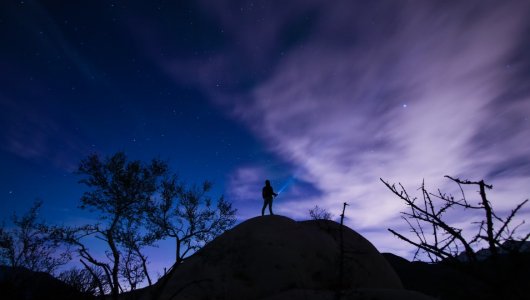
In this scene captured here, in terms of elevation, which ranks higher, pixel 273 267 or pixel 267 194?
pixel 267 194

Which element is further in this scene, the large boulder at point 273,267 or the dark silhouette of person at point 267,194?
the dark silhouette of person at point 267,194

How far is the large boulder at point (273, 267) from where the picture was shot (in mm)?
13266

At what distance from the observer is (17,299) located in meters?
12.5

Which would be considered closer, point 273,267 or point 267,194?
point 273,267

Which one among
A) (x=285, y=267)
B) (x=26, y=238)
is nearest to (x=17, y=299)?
(x=285, y=267)

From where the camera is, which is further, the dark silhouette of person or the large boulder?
the dark silhouette of person

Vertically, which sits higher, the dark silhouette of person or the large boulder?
the dark silhouette of person

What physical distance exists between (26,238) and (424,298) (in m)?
35.5

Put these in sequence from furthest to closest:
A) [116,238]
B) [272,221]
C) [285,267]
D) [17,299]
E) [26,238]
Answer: [26,238] < [116,238] < [272,221] < [285,267] < [17,299]

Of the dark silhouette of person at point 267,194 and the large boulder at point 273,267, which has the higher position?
the dark silhouette of person at point 267,194

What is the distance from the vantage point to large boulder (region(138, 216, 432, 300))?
13266 mm

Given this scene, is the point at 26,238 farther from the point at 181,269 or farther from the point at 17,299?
the point at 181,269

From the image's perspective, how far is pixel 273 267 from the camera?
46.5 feet

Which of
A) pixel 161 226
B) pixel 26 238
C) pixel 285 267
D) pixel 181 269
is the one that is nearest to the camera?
pixel 285 267
